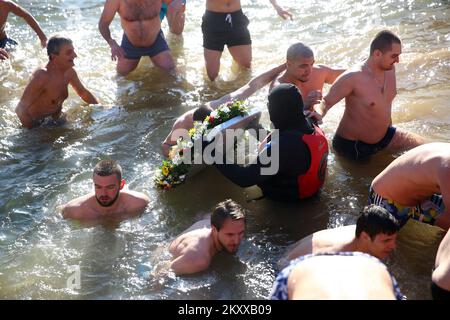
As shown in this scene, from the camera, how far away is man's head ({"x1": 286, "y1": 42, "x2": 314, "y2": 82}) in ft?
19.9

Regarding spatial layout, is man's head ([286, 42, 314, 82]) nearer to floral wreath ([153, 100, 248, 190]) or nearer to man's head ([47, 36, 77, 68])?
floral wreath ([153, 100, 248, 190])

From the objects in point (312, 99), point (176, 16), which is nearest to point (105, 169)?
point (312, 99)

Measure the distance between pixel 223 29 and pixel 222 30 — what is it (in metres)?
0.02

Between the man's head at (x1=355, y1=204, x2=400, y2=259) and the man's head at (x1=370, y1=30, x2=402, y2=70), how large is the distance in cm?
228

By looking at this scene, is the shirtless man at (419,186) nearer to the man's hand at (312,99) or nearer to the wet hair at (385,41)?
the man's hand at (312,99)

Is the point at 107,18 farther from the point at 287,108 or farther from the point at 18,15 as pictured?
the point at 287,108

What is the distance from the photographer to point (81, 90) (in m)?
7.70

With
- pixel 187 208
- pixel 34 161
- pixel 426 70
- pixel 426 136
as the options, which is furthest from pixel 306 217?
pixel 426 70

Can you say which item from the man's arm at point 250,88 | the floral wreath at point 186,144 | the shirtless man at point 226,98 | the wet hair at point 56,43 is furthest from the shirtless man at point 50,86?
the floral wreath at point 186,144

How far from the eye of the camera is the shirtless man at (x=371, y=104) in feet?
19.4

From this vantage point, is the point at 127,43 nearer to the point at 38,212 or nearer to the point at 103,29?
the point at 103,29

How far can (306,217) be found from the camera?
218 inches

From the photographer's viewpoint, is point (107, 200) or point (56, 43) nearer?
point (107, 200)
